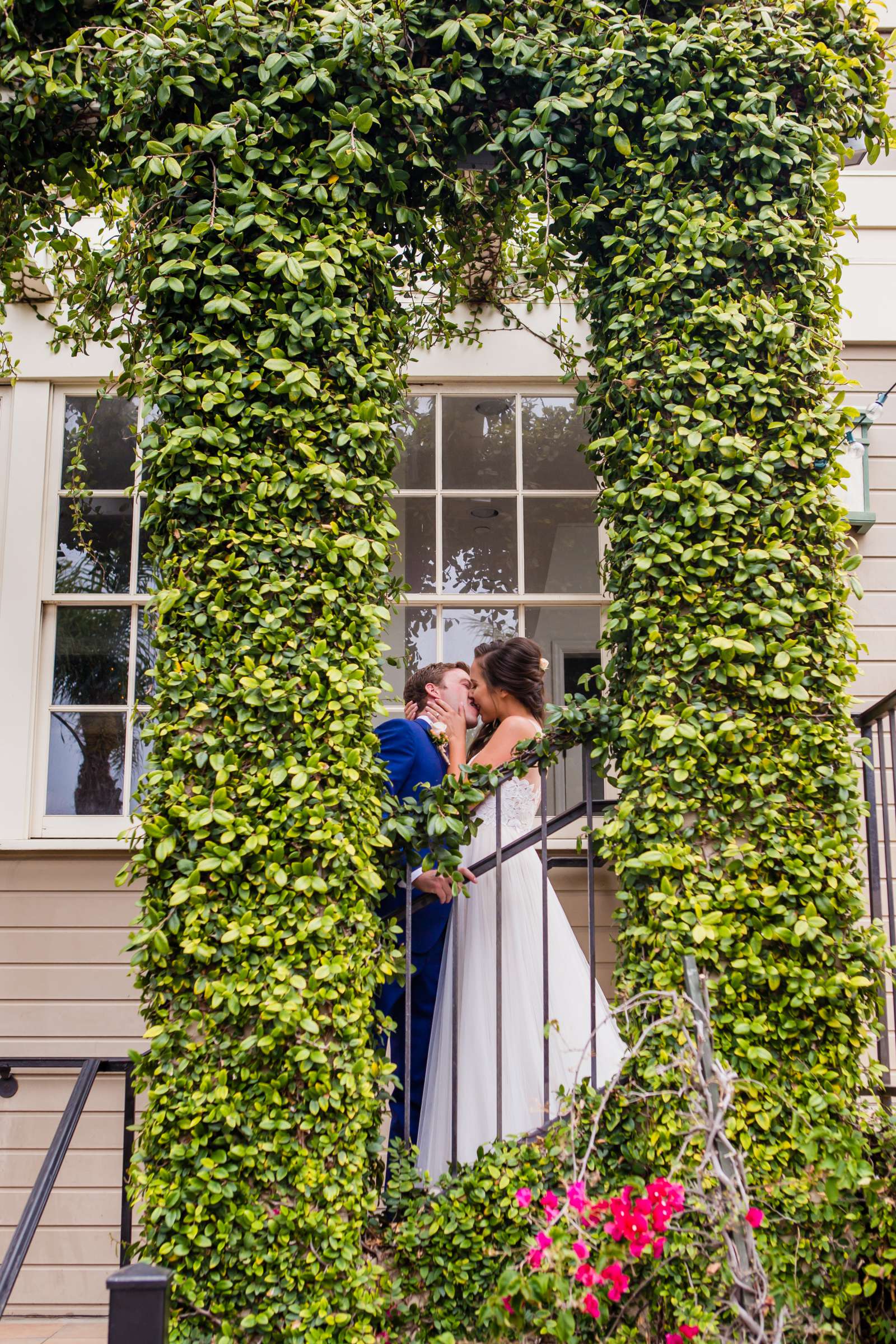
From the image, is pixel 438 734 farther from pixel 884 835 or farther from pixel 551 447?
pixel 551 447

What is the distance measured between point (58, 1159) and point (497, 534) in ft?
11.1

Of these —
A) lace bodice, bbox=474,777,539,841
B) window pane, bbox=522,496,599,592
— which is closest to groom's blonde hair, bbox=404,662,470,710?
lace bodice, bbox=474,777,539,841

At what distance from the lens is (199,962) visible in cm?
265

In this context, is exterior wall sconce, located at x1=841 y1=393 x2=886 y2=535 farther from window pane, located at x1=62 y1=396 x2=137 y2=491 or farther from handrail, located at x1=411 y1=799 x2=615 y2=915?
window pane, located at x1=62 y1=396 x2=137 y2=491

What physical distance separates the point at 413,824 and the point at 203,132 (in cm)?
217

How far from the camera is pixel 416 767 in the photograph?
3494 millimetres

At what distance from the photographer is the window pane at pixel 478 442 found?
16.6 feet

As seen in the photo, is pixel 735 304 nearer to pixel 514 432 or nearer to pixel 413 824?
pixel 413 824

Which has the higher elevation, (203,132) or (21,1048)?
(203,132)

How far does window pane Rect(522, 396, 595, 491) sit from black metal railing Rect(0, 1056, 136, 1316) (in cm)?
337

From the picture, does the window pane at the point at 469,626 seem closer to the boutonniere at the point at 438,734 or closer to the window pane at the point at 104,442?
the boutonniere at the point at 438,734

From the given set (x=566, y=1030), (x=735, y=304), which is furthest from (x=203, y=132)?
(x=566, y=1030)

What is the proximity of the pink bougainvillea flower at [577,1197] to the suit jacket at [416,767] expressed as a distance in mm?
1116

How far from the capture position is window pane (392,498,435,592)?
4.99 meters
